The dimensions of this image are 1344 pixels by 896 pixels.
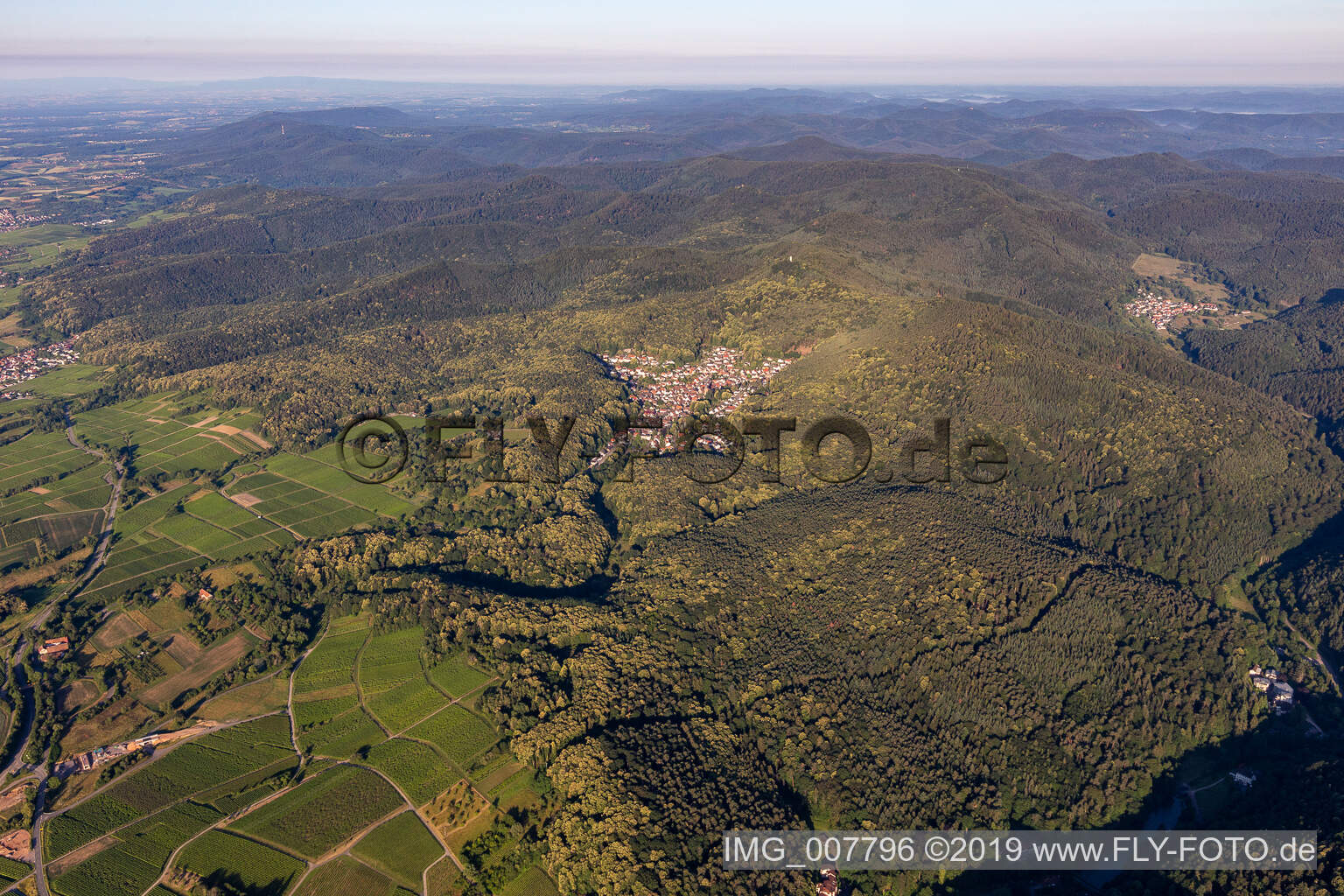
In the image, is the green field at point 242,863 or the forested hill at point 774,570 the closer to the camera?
the green field at point 242,863

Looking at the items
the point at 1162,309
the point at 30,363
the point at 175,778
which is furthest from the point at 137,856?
the point at 1162,309

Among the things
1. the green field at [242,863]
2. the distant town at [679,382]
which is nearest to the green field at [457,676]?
the green field at [242,863]

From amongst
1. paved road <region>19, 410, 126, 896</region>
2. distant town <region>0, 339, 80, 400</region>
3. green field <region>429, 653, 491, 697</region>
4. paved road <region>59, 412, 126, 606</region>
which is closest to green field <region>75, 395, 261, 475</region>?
paved road <region>59, 412, 126, 606</region>

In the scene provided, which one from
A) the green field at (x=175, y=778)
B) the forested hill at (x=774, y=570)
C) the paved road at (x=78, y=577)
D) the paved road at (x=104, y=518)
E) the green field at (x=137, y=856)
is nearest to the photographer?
the green field at (x=137, y=856)

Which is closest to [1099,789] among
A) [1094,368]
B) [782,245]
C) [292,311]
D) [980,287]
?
[1094,368]

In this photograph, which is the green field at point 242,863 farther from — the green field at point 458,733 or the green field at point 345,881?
the green field at point 458,733

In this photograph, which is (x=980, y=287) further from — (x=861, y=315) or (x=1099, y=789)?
(x=1099, y=789)
